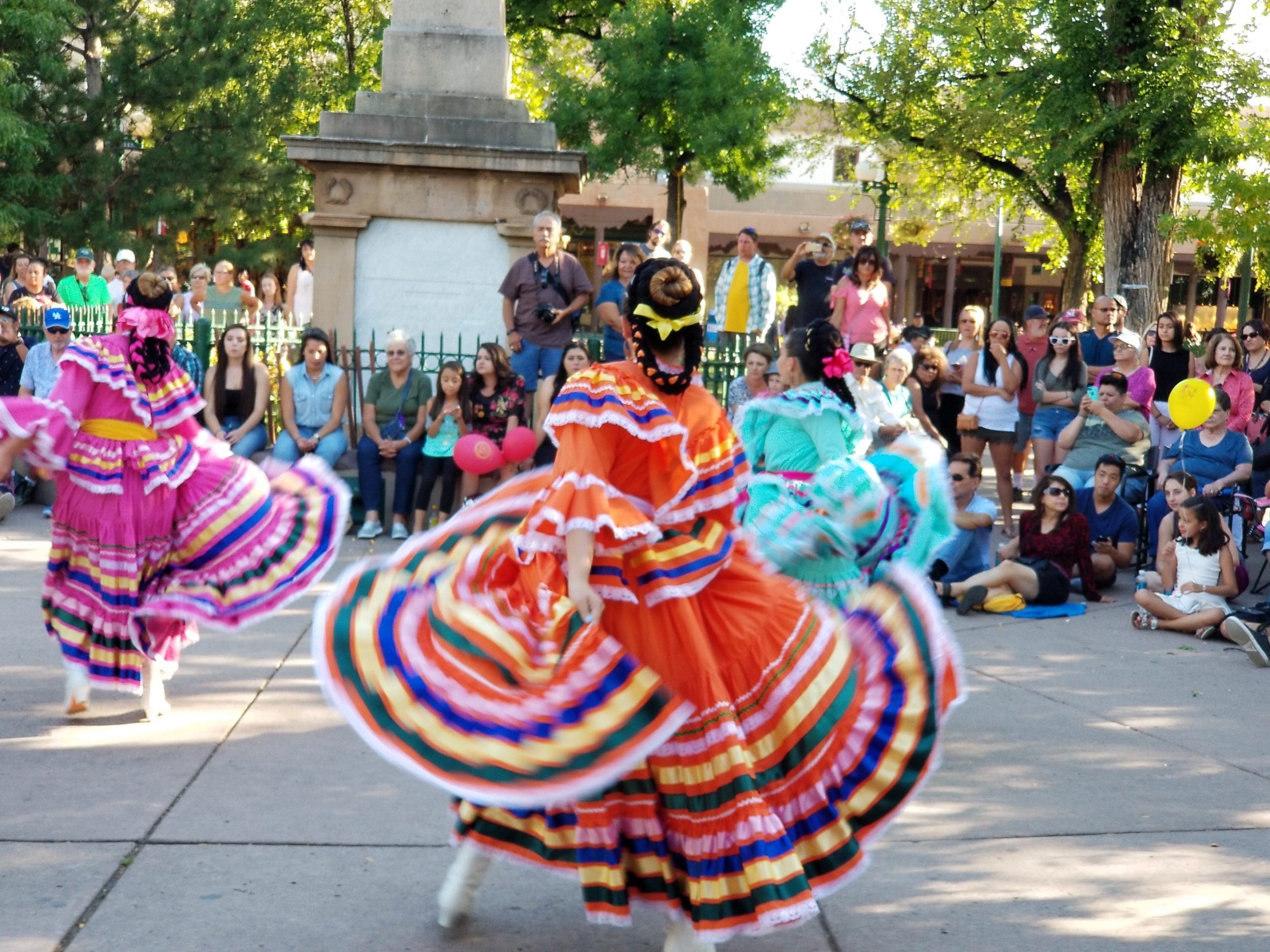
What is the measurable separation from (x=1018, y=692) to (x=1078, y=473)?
3606 millimetres

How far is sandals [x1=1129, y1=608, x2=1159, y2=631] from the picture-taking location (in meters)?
8.26

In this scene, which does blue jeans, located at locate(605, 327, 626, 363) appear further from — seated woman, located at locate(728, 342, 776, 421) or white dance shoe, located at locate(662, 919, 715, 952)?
white dance shoe, located at locate(662, 919, 715, 952)

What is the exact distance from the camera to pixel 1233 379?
10.1 metres

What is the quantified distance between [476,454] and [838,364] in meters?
4.85

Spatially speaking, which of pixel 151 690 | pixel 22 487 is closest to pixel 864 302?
pixel 22 487

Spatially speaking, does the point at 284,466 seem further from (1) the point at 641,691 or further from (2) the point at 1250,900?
(2) the point at 1250,900

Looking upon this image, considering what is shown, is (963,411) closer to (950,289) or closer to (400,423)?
(400,423)

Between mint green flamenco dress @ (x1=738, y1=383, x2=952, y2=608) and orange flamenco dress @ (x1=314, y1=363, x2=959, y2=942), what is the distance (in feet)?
0.94

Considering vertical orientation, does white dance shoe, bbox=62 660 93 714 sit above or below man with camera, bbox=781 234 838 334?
Answer: below

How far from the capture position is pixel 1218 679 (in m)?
7.12

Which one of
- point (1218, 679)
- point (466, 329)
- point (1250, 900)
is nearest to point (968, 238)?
point (466, 329)

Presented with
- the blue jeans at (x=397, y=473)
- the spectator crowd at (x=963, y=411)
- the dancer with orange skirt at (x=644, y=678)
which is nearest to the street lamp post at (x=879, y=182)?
the spectator crowd at (x=963, y=411)

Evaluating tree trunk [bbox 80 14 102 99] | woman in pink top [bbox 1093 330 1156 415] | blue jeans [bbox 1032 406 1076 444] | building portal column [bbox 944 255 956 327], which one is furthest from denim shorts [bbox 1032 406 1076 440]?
building portal column [bbox 944 255 956 327]

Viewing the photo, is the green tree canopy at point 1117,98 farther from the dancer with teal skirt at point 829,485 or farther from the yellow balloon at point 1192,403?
the dancer with teal skirt at point 829,485
